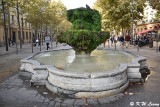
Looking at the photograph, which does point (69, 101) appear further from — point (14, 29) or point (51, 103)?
point (14, 29)

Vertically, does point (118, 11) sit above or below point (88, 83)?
above

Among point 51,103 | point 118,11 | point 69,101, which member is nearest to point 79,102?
point 69,101

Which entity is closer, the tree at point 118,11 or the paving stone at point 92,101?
the paving stone at point 92,101

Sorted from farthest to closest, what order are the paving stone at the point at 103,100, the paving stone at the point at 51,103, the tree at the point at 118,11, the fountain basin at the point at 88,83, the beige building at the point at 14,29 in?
the beige building at the point at 14,29, the tree at the point at 118,11, the fountain basin at the point at 88,83, the paving stone at the point at 103,100, the paving stone at the point at 51,103

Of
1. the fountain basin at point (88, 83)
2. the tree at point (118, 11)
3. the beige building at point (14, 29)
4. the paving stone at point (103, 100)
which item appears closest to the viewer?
the paving stone at point (103, 100)

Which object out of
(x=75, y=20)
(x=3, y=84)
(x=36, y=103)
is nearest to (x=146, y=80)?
(x=36, y=103)

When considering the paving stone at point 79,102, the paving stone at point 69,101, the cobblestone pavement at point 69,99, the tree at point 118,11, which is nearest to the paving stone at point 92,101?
the cobblestone pavement at point 69,99

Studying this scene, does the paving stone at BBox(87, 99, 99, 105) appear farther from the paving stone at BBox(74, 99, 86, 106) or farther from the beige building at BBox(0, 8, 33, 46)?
the beige building at BBox(0, 8, 33, 46)

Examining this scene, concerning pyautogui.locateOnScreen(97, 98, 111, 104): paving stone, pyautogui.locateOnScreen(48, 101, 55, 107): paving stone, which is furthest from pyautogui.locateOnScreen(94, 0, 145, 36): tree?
pyautogui.locateOnScreen(48, 101, 55, 107): paving stone

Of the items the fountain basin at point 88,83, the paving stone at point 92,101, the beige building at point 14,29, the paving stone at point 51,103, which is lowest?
the paving stone at point 51,103

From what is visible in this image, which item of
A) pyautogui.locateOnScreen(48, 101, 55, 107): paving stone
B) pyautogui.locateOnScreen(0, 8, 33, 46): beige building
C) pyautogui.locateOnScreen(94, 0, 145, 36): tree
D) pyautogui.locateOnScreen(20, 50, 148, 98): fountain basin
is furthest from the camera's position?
pyautogui.locateOnScreen(0, 8, 33, 46): beige building

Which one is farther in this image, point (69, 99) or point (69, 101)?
point (69, 99)

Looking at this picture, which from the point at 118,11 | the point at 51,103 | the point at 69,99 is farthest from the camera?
the point at 118,11

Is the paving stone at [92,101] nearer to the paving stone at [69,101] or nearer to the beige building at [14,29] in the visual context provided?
the paving stone at [69,101]
